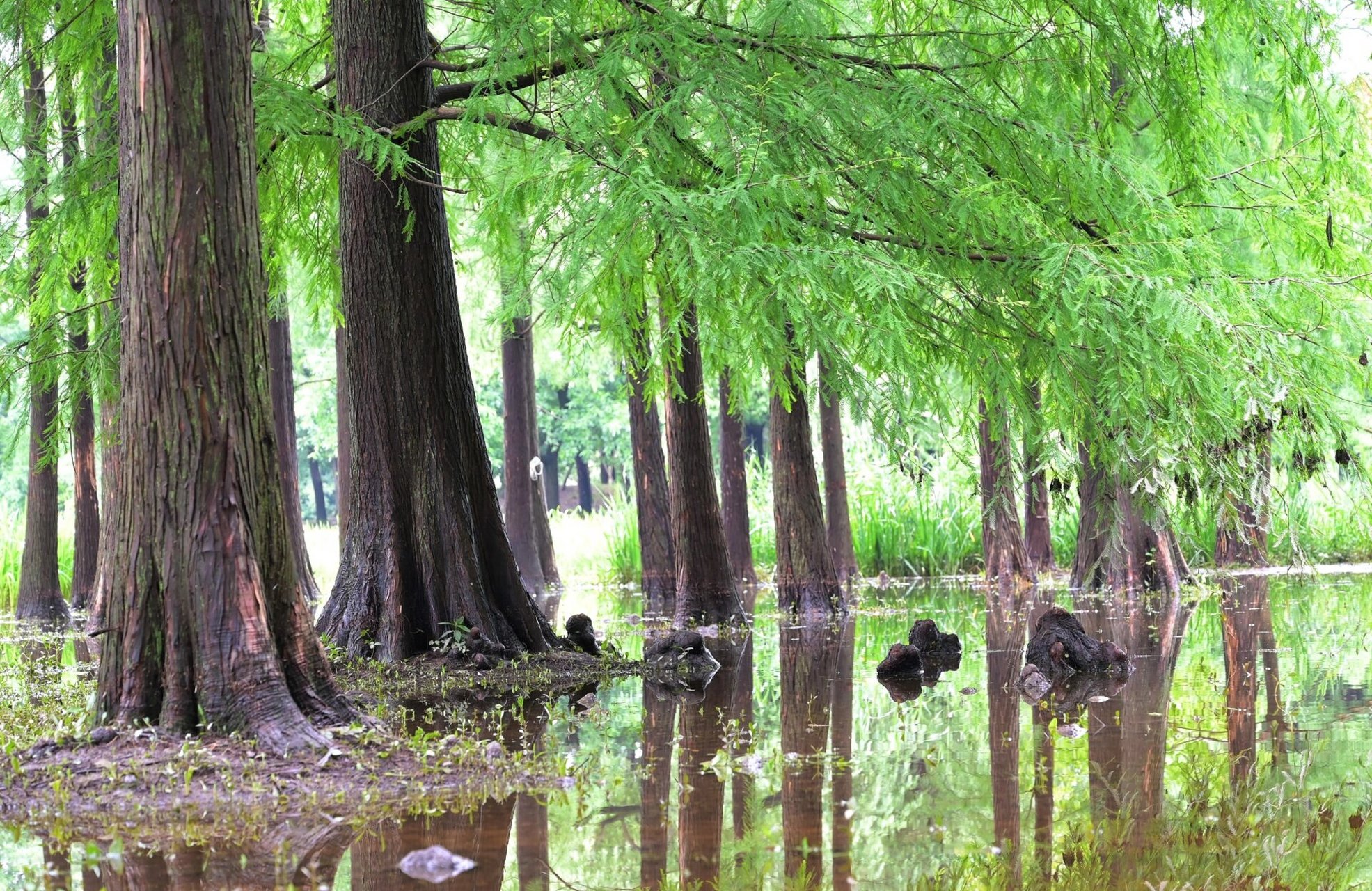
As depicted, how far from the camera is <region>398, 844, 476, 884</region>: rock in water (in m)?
4.38

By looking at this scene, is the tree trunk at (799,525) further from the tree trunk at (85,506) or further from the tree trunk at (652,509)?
the tree trunk at (85,506)

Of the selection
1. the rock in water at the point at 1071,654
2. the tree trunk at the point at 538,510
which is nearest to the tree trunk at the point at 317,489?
the tree trunk at the point at 538,510

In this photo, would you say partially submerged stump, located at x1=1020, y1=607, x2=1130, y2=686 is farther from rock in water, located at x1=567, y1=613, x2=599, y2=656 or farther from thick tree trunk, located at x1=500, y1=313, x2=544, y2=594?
thick tree trunk, located at x1=500, y1=313, x2=544, y2=594

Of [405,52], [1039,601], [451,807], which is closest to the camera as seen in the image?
[451,807]

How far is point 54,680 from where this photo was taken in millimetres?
9953

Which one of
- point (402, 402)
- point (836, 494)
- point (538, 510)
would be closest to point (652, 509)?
point (836, 494)

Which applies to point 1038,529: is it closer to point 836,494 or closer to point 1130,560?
point 836,494

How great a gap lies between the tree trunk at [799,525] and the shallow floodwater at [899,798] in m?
4.42

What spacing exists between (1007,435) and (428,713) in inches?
164

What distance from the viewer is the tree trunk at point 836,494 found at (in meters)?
18.6

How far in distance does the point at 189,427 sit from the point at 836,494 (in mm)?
13493

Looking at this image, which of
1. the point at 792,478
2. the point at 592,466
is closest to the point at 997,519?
the point at 792,478

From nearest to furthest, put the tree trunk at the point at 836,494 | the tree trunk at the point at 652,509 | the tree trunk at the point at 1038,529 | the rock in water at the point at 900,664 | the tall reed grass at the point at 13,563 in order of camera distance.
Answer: the rock in water at the point at 900,664, the tree trunk at the point at 652,509, the tree trunk at the point at 1038,529, the tree trunk at the point at 836,494, the tall reed grass at the point at 13,563

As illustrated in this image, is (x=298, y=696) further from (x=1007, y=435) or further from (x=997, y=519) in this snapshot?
(x=997, y=519)
